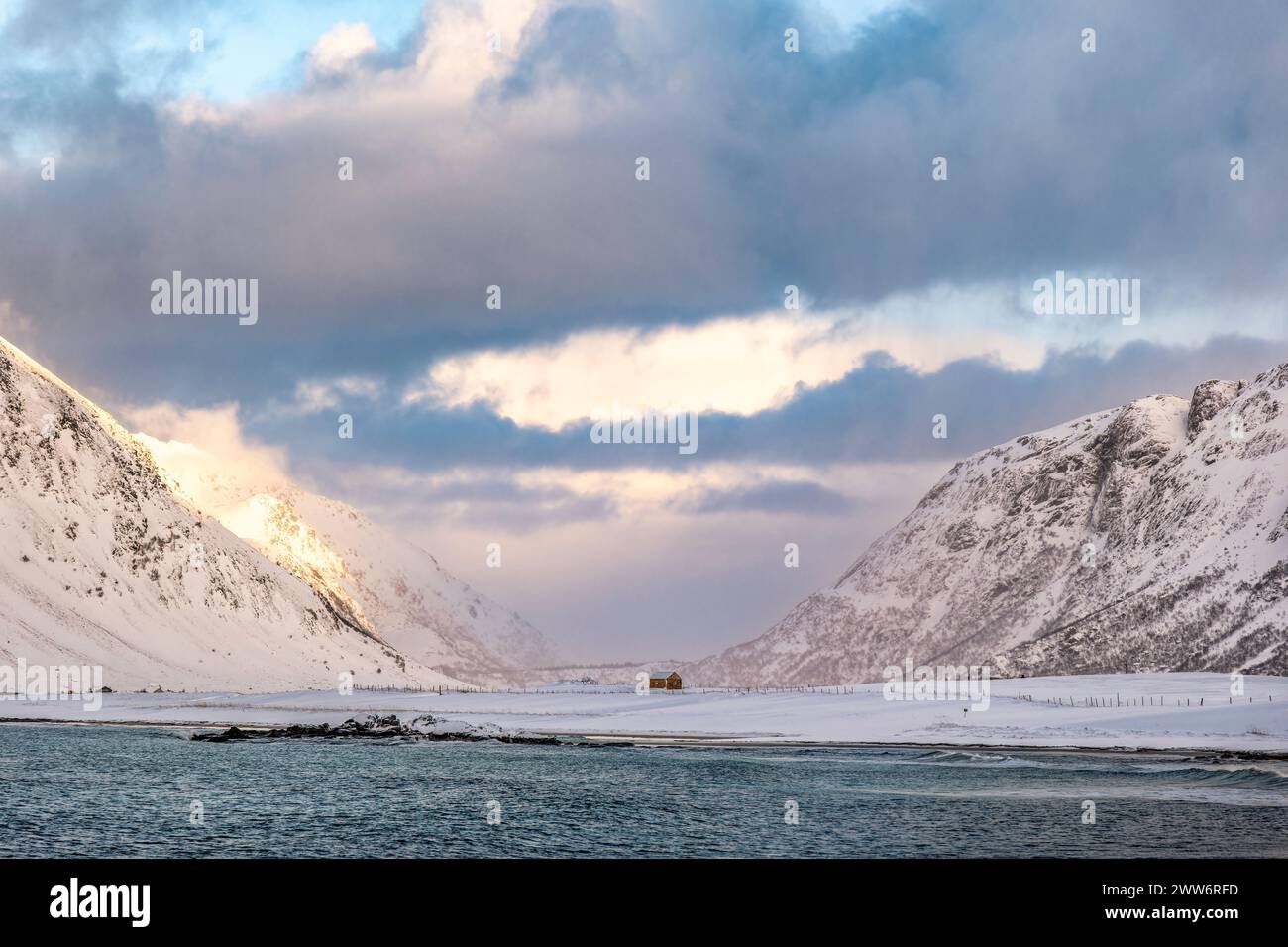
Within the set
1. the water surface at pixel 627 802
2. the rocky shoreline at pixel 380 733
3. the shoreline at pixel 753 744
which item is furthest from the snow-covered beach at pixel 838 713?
the water surface at pixel 627 802

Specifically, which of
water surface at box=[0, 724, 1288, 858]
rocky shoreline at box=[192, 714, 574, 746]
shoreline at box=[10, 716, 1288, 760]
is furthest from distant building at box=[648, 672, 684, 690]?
water surface at box=[0, 724, 1288, 858]

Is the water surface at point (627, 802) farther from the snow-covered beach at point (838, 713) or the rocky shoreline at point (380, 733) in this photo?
the rocky shoreline at point (380, 733)

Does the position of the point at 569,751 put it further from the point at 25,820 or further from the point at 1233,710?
the point at 1233,710

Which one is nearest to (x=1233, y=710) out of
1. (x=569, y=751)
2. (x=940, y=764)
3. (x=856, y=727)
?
(x=856, y=727)
